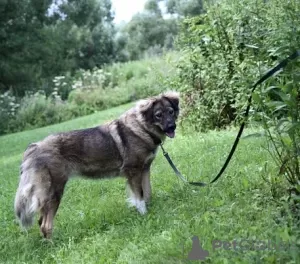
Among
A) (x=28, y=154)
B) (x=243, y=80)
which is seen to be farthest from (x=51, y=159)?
(x=243, y=80)

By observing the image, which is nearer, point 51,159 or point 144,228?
point 144,228

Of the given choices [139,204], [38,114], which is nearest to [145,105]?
[139,204]

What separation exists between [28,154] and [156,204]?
1556 mm

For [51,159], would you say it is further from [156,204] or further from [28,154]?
[156,204]

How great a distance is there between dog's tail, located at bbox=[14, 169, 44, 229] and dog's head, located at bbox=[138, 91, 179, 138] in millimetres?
1513

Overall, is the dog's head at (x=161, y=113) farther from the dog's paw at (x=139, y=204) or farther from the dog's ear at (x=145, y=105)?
the dog's paw at (x=139, y=204)

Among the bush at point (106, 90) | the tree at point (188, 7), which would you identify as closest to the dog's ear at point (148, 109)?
the bush at point (106, 90)

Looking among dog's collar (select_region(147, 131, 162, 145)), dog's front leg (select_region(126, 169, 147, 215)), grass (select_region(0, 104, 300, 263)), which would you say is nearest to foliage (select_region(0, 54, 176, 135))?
grass (select_region(0, 104, 300, 263))

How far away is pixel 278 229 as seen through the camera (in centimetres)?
308

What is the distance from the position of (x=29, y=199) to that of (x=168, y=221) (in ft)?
4.98

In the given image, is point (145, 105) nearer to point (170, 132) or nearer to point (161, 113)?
point (161, 113)

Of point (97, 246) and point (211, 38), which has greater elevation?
point (211, 38)

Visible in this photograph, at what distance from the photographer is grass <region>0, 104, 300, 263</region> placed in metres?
3.34

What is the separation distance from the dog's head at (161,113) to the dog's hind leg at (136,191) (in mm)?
624
